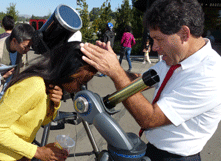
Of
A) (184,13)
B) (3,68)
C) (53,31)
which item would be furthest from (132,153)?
(3,68)

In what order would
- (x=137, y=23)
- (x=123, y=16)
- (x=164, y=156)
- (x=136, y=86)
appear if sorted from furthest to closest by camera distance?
(x=123, y=16), (x=137, y=23), (x=164, y=156), (x=136, y=86)

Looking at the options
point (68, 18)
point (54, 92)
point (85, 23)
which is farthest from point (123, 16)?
point (54, 92)

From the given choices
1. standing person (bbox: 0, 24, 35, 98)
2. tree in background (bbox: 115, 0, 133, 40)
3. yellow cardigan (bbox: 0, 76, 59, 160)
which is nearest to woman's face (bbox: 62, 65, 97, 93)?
yellow cardigan (bbox: 0, 76, 59, 160)

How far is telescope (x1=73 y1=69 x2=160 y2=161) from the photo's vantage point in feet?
3.00

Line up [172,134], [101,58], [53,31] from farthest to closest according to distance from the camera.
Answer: [53,31], [172,134], [101,58]

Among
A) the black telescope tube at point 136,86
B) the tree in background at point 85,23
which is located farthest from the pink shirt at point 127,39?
the black telescope tube at point 136,86

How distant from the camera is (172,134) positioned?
132cm

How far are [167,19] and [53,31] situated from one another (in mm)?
951

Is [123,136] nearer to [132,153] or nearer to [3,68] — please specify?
[132,153]

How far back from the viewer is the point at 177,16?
1.24 metres

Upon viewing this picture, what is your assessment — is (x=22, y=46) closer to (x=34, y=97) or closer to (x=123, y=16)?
(x=34, y=97)

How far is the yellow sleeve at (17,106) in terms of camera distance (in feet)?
3.93

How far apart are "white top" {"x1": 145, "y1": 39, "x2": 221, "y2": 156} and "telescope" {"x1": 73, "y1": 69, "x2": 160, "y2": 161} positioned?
299 mm

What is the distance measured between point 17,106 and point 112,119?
1.92 feet
